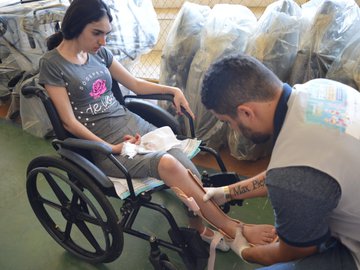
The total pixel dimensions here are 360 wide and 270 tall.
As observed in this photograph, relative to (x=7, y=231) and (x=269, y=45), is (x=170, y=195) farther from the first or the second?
(x=269, y=45)

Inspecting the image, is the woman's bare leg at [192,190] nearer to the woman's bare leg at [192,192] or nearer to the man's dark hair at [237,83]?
the woman's bare leg at [192,192]

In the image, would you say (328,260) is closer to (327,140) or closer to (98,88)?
(327,140)

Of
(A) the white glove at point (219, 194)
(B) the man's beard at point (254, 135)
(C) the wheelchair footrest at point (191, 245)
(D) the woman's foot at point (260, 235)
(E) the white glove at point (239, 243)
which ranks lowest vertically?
(C) the wheelchair footrest at point (191, 245)

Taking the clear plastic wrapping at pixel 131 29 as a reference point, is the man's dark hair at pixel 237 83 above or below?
above

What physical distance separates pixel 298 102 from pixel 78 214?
1.04 meters

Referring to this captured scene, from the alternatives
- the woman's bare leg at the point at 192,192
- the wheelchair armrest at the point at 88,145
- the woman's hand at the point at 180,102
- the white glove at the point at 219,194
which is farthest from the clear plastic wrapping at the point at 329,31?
the wheelchair armrest at the point at 88,145

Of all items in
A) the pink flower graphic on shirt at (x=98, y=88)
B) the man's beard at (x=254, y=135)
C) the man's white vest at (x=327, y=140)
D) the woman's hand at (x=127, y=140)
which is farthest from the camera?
the pink flower graphic on shirt at (x=98, y=88)

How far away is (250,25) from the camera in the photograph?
197cm

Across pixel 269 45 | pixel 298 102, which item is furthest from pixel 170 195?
pixel 298 102

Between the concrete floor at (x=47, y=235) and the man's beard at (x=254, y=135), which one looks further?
the concrete floor at (x=47, y=235)

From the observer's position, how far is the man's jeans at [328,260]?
3.14 feet

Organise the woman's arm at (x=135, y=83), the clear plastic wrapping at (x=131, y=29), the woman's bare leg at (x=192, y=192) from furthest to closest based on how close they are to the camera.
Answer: the clear plastic wrapping at (x=131, y=29), the woman's arm at (x=135, y=83), the woman's bare leg at (x=192, y=192)

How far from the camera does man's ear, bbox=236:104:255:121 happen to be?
35.0 inches

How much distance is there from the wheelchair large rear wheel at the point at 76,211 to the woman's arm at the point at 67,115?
16cm
